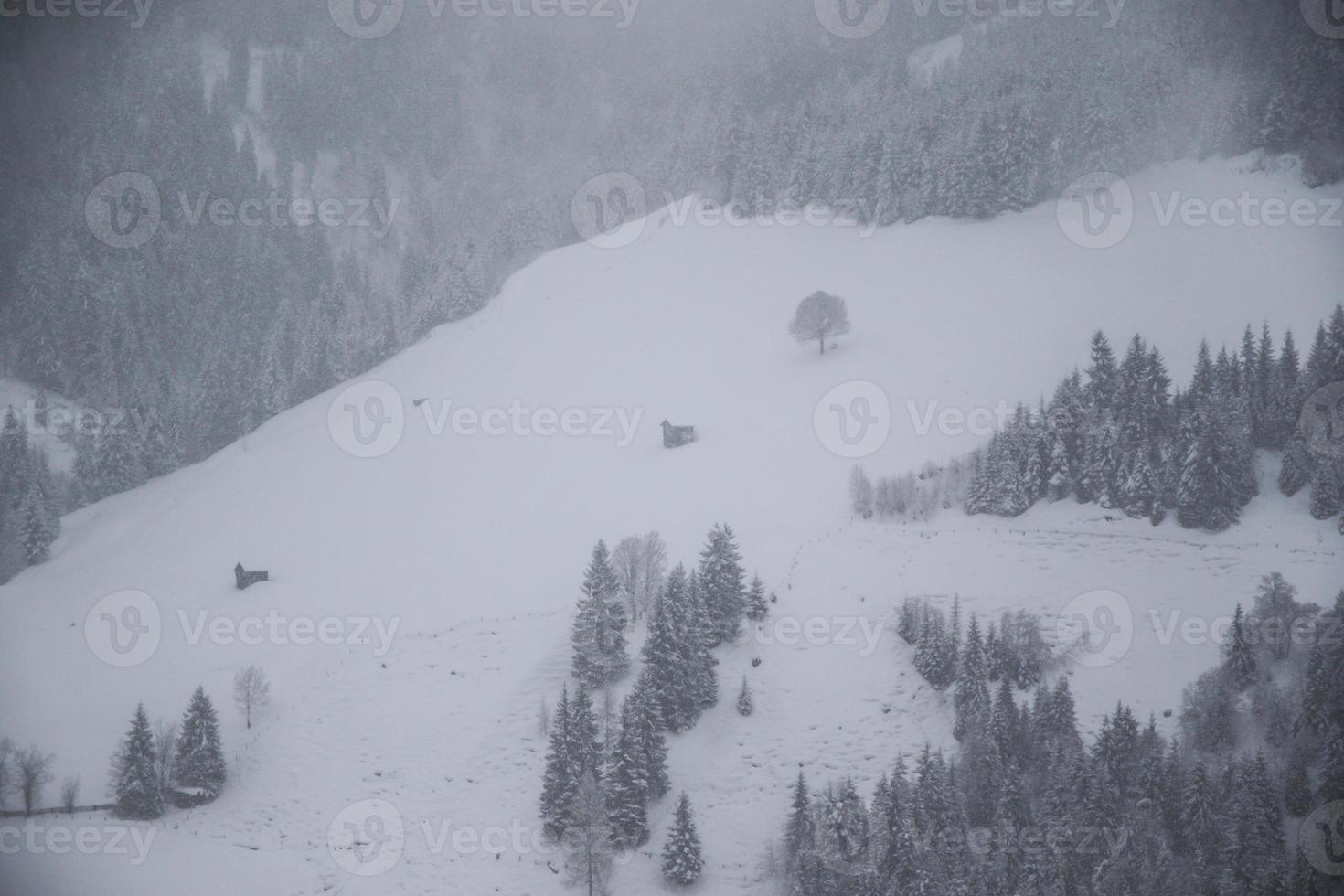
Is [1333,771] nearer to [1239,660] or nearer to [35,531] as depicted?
[1239,660]

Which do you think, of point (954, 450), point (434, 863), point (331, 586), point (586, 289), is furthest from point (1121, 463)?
point (586, 289)

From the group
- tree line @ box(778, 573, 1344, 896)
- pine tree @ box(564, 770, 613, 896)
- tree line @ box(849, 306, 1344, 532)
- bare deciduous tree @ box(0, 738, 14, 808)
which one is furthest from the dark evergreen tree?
bare deciduous tree @ box(0, 738, 14, 808)

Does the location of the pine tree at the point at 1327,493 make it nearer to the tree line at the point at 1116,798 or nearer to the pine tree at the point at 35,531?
the tree line at the point at 1116,798


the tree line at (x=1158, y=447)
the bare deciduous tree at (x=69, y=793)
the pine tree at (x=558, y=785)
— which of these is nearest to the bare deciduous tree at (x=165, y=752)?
the bare deciduous tree at (x=69, y=793)

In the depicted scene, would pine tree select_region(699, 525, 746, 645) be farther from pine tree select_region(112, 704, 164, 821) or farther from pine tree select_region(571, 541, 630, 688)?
pine tree select_region(112, 704, 164, 821)

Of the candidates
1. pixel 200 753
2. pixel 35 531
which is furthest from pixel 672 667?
pixel 35 531
